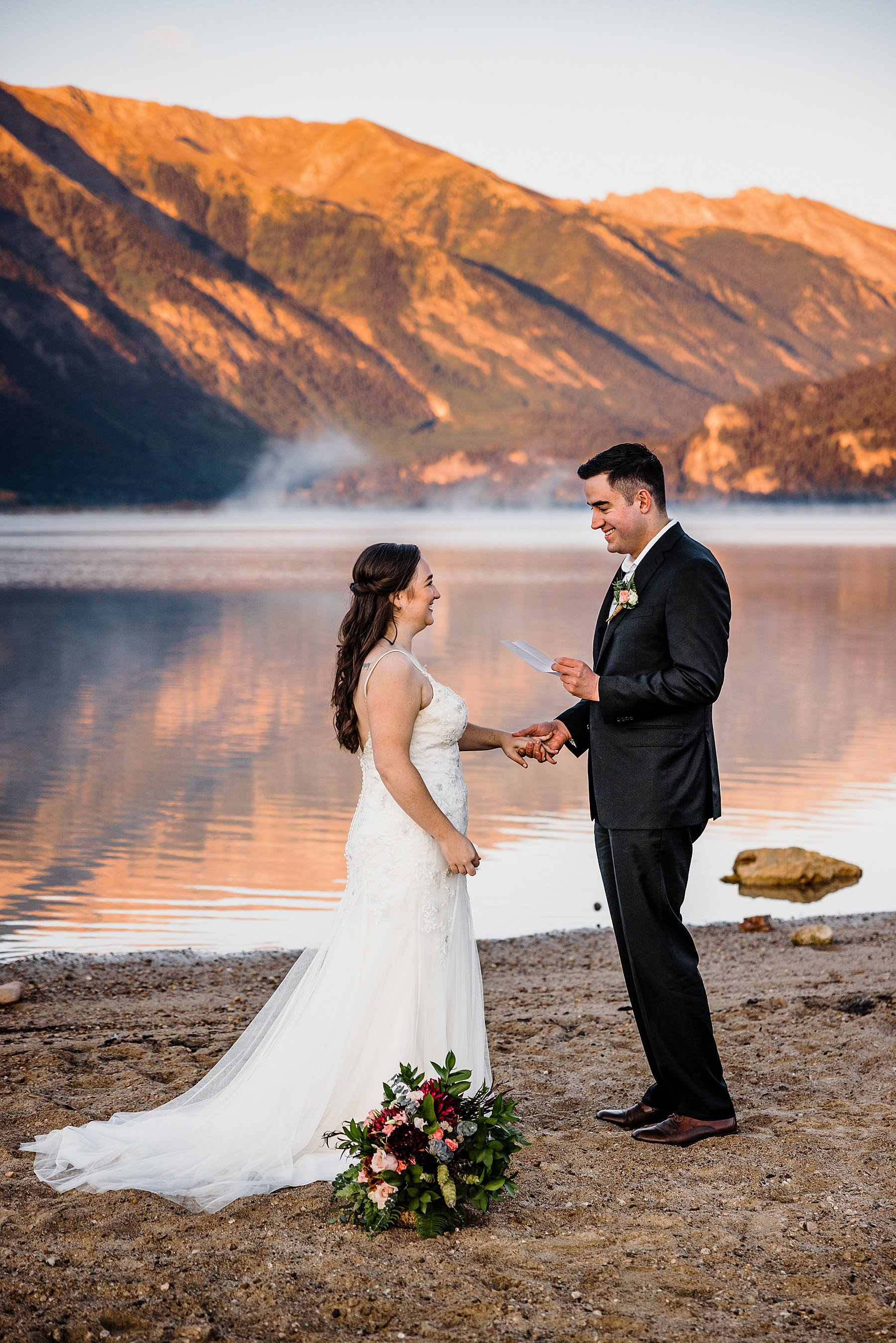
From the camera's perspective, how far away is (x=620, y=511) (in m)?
4.85

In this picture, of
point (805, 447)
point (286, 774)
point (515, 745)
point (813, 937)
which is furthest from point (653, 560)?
point (805, 447)

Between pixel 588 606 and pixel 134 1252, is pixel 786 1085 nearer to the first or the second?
pixel 134 1252

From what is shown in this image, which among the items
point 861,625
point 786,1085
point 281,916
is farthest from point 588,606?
point 786,1085

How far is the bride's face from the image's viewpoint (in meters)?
4.80

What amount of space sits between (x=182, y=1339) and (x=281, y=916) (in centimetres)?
661

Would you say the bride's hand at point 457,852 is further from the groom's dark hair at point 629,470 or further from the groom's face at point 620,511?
the groom's dark hair at point 629,470

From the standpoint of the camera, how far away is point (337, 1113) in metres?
4.79

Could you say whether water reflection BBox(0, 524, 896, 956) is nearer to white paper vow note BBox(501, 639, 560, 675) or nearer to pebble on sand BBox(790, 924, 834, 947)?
pebble on sand BBox(790, 924, 834, 947)

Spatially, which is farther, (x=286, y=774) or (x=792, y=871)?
(x=286, y=774)

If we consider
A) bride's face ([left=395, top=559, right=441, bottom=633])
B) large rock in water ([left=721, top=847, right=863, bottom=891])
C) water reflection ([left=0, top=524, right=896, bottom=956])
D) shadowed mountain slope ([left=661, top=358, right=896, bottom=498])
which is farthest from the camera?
shadowed mountain slope ([left=661, top=358, right=896, bottom=498])

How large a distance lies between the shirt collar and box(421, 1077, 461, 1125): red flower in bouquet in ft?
6.08

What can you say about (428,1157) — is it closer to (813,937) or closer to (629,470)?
(629,470)

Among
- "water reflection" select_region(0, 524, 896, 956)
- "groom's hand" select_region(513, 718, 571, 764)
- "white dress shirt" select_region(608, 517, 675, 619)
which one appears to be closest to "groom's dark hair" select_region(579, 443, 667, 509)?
"white dress shirt" select_region(608, 517, 675, 619)

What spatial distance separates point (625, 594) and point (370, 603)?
2.90ft
